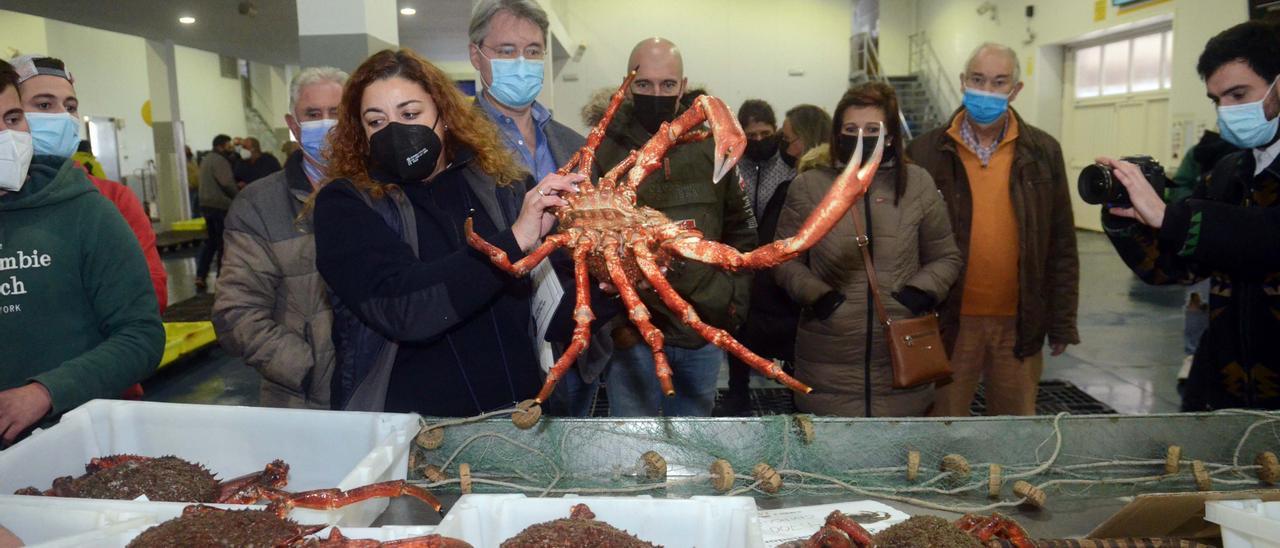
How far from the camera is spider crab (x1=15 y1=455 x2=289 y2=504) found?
65.4 inches

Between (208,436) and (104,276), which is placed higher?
(104,276)

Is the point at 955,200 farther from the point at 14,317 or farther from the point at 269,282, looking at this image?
the point at 14,317

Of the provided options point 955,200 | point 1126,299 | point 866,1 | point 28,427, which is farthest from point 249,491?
point 866,1

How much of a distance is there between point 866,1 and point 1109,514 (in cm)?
1724

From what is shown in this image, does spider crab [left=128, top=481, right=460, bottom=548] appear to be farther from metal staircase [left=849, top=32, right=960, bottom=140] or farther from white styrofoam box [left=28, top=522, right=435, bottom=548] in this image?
metal staircase [left=849, top=32, right=960, bottom=140]

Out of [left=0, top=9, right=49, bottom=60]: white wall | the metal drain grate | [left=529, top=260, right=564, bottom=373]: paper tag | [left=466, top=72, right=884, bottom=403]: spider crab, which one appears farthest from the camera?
[left=0, top=9, right=49, bottom=60]: white wall

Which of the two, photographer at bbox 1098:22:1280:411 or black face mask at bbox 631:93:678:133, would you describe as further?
black face mask at bbox 631:93:678:133

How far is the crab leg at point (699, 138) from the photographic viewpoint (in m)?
1.37

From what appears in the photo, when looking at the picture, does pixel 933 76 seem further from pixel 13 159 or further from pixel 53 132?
pixel 13 159

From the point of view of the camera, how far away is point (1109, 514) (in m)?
1.75

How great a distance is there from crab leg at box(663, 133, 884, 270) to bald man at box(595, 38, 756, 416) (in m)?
0.67

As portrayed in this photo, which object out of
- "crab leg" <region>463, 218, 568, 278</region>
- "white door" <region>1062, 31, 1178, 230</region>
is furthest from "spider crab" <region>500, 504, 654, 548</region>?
"white door" <region>1062, 31, 1178, 230</region>

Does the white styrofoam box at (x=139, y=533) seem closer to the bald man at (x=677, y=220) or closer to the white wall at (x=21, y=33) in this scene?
the bald man at (x=677, y=220)

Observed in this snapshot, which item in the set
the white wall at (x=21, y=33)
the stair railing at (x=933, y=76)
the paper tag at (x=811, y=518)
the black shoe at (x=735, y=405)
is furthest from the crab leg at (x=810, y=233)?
the stair railing at (x=933, y=76)
